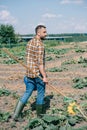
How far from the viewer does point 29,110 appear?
22.2 ft

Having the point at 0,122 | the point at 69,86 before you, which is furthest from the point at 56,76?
the point at 0,122

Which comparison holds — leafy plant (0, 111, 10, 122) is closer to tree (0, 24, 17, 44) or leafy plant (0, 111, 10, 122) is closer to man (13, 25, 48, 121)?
man (13, 25, 48, 121)

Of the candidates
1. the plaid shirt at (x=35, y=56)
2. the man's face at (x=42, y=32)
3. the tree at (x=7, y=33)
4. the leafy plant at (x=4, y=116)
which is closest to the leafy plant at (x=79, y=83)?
the leafy plant at (x=4, y=116)

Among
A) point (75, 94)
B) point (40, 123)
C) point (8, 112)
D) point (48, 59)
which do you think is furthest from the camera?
point (48, 59)

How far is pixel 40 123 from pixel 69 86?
4.17 metres

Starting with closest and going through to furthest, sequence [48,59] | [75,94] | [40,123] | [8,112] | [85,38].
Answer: [40,123] < [8,112] < [75,94] < [48,59] < [85,38]

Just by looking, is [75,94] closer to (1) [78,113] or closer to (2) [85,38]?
(1) [78,113]

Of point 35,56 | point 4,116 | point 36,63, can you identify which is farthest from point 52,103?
point 35,56

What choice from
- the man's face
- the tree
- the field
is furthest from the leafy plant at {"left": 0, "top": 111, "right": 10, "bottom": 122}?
the tree

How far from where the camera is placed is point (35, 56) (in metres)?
5.84

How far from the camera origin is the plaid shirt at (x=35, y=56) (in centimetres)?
572

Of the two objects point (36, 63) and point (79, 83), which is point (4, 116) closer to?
point (36, 63)

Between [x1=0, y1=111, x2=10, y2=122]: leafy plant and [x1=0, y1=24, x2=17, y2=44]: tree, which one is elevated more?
[x1=0, y1=24, x2=17, y2=44]: tree

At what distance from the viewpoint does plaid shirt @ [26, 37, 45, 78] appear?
18.8 feet
